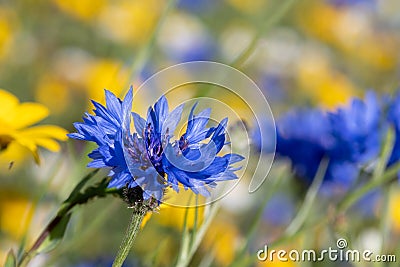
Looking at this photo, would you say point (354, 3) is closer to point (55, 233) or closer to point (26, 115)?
point (26, 115)

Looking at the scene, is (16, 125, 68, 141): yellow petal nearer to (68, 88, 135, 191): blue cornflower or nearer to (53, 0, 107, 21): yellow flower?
(68, 88, 135, 191): blue cornflower

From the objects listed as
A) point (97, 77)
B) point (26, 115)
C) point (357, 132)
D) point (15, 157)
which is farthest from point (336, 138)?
point (97, 77)

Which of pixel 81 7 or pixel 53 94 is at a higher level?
pixel 81 7

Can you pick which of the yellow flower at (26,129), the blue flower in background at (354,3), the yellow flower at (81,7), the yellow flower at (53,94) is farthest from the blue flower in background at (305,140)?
the blue flower in background at (354,3)

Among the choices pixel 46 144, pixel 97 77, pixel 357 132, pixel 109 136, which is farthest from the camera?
pixel 97 77

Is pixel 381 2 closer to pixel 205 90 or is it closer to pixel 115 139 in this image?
pixel 205 90

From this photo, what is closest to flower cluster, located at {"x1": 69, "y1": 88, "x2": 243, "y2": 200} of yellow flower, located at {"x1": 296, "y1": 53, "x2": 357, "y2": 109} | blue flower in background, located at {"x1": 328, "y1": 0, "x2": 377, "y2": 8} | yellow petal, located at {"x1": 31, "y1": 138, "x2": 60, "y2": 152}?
yellow petal, located at {"x1": 31, "y1": 138, "x2": 60, "y2": 152}

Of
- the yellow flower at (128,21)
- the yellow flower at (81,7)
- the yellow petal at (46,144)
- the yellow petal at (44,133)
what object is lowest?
the yellow petal at (46,144)

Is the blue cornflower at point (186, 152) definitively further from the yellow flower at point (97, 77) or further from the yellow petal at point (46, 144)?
the yellow flower at point (97, 77)
